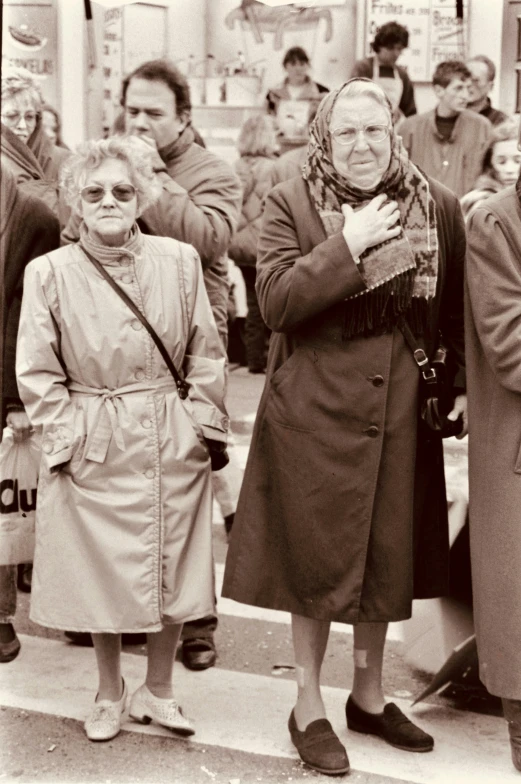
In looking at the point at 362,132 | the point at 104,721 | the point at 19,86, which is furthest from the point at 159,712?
the point at 19,86

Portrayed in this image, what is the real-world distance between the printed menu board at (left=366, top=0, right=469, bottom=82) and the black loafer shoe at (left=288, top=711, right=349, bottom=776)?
5.25 metres

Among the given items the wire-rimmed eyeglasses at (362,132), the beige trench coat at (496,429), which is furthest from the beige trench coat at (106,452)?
the beige trench coat at (496,429)

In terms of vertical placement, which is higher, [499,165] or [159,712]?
[499,165]

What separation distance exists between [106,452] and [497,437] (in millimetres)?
1149

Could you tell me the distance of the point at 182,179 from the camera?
14.7 feet

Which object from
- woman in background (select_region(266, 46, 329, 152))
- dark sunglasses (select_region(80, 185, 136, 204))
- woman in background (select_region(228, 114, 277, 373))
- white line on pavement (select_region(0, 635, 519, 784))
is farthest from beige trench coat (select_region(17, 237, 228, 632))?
woman in background (select_region(266, 46, 329, 152))

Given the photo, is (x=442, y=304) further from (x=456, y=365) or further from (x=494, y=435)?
(x=494, y=435)

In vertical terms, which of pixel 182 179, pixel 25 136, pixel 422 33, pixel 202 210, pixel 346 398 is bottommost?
pixel 346 398

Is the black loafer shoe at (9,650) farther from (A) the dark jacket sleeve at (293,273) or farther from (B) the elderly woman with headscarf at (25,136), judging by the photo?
(A) the dark jacket sleeve at (293,273)

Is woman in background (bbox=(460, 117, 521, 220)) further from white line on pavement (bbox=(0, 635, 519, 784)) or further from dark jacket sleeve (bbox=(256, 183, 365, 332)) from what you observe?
white line on pavement (bbox=(0, 635, 519, 784))

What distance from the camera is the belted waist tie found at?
11.6 feet

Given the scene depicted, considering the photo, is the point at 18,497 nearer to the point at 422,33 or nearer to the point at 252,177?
the point at 252,177

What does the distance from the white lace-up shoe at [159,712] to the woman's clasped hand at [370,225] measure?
1.54 meters

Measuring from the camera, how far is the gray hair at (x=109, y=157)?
3.64 meters
